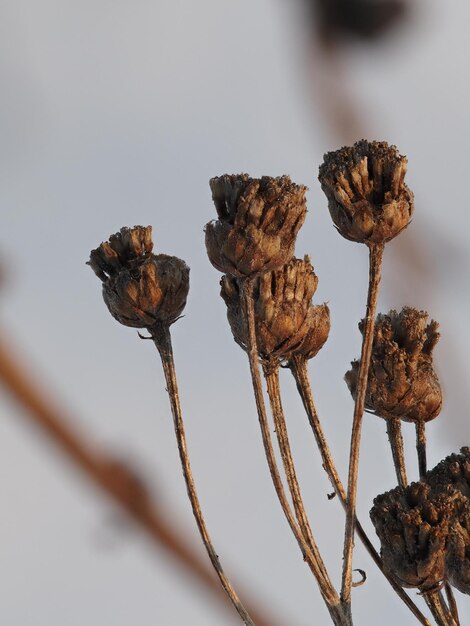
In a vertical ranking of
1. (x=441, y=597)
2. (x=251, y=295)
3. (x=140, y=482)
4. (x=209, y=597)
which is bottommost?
(x=441, y=597)

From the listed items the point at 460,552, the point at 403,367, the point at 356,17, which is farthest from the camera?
the point at 403,367

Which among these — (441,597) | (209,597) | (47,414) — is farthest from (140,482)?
(441,597)

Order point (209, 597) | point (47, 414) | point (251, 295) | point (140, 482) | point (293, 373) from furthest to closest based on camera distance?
1. point (293, 373)
2. point (251, 295)
3. point (140, 482)
4. point (209, 597)
5. point (47, 414)

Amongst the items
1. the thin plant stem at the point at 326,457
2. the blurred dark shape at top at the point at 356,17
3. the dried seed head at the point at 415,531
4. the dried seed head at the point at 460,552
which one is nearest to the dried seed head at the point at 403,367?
the thin plant stem at the point at 326,457

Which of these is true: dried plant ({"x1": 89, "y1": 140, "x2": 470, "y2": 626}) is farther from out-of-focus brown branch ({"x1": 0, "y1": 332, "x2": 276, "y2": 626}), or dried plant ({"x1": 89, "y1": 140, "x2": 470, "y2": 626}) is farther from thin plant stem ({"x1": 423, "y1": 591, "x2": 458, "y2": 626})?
out-of-focus brown branch ({"x1": 0, "y1": 332, "x2": 276, "y2": 626})

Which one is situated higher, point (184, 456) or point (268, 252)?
point (268, 252)

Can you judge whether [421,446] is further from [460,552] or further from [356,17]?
[356,17]

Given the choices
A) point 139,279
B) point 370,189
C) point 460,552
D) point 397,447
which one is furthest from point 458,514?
point 139,279

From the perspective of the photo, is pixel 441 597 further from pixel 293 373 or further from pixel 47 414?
pixel 47 414
